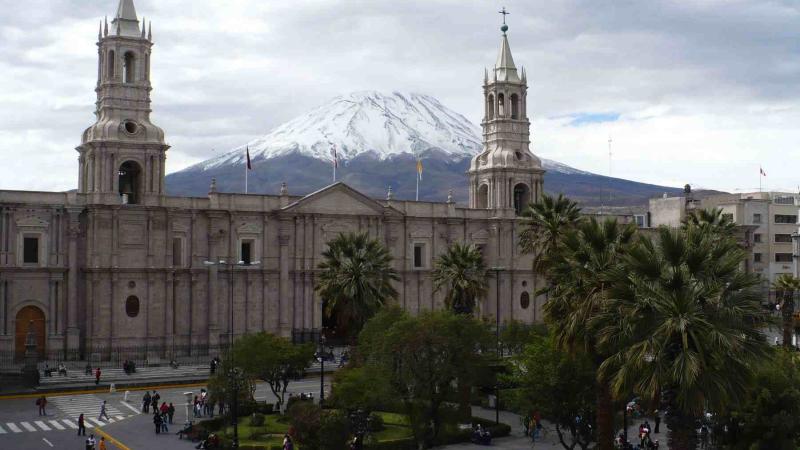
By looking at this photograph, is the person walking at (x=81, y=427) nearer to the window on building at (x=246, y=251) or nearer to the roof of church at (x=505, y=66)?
the window on building at (x=246, y=251)

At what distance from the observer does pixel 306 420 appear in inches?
1326

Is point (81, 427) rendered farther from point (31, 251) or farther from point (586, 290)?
point (586, 290)

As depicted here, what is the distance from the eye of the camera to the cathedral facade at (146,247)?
64.7 m

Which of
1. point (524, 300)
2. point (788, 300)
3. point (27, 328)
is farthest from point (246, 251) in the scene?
point (788, 300)

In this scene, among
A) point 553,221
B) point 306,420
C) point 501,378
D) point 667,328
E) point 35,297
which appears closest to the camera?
point 667,328

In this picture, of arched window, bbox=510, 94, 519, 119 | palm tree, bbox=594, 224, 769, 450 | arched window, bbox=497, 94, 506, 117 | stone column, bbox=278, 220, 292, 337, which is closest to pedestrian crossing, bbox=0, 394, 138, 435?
stone column, bbox=278, 220, 292, 337

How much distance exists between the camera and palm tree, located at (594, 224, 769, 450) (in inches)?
846

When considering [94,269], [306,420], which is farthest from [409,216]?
[306,420]

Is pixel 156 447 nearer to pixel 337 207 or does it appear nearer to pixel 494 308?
pixel 337 207

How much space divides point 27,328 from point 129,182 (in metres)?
12.9

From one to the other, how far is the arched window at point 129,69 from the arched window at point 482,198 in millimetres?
31909

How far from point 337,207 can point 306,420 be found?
42266 mm

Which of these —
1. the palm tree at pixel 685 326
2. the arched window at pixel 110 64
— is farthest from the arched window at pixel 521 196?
the palm tree at pixel 685 326

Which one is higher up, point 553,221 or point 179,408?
point 553,221
